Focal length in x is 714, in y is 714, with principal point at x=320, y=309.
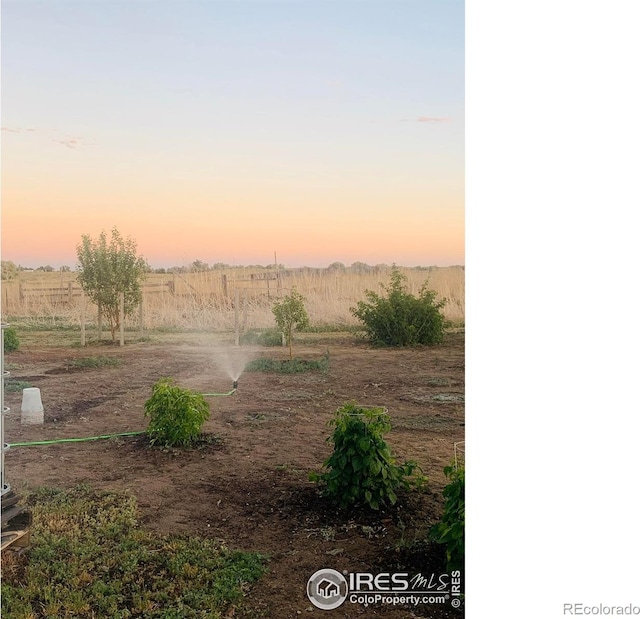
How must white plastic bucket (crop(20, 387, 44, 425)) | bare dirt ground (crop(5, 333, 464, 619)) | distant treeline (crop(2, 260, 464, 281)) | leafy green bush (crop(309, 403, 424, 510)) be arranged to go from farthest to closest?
distant treeline (crop(2, 260, 464, 281))
white plastic bucket (crop(20, 387, 44, 425))
leafy green bush (crop(309, 403, 424, 510))
bare dirt ground (crop(5, 333, 464, 619))

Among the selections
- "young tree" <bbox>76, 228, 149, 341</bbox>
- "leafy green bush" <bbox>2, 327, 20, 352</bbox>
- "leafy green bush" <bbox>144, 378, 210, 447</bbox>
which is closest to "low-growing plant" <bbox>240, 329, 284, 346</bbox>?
"young tree" <bbox>76, 228, 149, 341</bbox>

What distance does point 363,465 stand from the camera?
9.23 ft

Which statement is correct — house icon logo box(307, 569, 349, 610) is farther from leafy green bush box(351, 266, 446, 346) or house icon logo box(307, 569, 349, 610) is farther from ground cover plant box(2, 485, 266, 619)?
leafy green bush box(351, 266, 446, 346)

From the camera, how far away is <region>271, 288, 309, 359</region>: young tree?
505 centimetres

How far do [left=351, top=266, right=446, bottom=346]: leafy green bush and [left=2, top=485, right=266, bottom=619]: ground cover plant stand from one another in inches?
98.9

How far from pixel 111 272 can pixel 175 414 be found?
170 cm

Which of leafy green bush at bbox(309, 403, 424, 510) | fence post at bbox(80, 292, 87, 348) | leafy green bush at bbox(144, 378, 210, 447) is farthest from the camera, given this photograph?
fence post at bbox(80, 292, 87, 348)

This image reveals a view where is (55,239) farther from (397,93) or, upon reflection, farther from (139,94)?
(397,93)

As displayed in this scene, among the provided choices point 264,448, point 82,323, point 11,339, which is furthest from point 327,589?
point 11,339

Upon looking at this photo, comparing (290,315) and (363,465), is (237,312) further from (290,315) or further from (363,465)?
(363,465)

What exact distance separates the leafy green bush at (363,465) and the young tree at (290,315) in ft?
7.17

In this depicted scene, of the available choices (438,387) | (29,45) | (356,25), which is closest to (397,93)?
(356,25)
